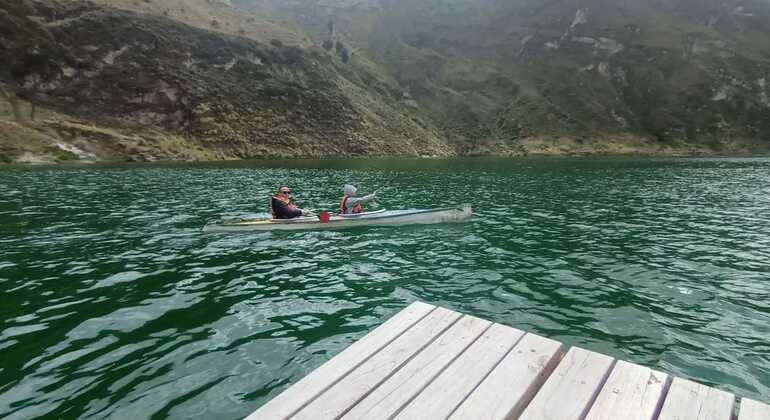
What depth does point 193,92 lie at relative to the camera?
97.8 meters

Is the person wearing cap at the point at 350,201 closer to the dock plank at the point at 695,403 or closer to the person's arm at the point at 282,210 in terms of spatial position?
the person's arm at the point at 282,210

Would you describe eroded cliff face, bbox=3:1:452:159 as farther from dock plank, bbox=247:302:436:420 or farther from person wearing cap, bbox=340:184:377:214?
dock plank, bbox=247:302:436:420

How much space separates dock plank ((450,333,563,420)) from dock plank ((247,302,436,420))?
4.17 feet

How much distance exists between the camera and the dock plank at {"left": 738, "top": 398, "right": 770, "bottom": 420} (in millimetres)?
3691

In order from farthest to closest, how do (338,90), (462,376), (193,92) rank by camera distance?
(338,90) < (193,92) < (462,376)

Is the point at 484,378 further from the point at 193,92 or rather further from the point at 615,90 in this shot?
the point at 615,90

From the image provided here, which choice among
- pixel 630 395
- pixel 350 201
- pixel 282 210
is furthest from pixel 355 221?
pixel 630 395

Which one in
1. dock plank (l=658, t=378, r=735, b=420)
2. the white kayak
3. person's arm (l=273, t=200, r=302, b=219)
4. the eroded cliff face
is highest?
the eroded cliff face

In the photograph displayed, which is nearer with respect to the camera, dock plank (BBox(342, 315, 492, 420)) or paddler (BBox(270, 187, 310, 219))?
dock plank (BBox(342, 315, 492, 420))

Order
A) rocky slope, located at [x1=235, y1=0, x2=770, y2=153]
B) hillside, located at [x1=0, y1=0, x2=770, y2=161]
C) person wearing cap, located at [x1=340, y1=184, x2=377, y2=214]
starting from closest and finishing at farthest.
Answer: person wearing cap, located at [x1=340, y1=184, x2=377, y2=214], hillside, located at [x1=0, y1=0, x2=770, y2=161], rocky slope, located at [x1=235, y1=0, x2=770, y2=153]

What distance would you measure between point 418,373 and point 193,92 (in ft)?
354

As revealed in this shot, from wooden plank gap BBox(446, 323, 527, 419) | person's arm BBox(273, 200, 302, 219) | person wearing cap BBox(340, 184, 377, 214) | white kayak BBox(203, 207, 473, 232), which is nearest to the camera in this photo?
wooden plank gap BBox(446, 323, 527, 419)

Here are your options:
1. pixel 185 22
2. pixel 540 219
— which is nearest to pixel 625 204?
pixel 540 219

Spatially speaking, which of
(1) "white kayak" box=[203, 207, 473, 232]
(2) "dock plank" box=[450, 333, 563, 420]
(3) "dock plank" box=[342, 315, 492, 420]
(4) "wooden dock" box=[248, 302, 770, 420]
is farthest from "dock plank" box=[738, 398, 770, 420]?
(1) "white kayak" box=[203, 207, 473, 232]
